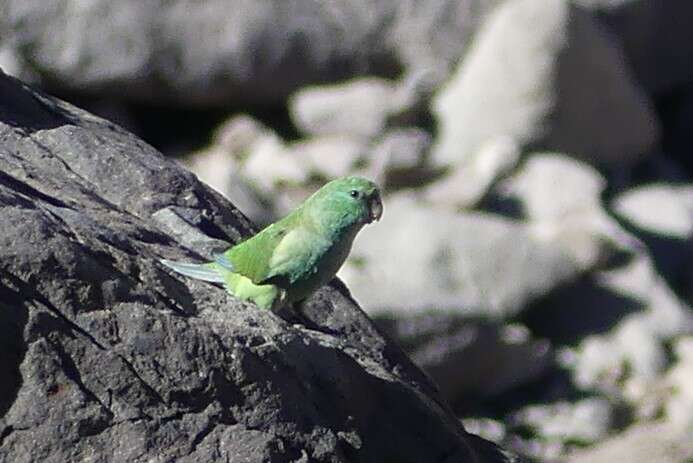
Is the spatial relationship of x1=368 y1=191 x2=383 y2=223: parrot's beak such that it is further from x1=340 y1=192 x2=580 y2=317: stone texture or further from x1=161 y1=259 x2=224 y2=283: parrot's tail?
x1=340 y1=192 x2=580 y2=317: stone texture

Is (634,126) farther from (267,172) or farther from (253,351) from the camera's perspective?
(253,351)

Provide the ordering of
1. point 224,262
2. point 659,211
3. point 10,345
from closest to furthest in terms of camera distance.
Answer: point 10,345 < point 224,262 < point 659,211

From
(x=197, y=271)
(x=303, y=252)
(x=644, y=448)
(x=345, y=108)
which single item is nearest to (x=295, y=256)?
(x=303, y=252)

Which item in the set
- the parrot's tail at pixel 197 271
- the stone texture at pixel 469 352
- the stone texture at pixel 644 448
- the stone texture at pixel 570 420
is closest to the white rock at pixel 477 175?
the stone texture at pixel 469 352

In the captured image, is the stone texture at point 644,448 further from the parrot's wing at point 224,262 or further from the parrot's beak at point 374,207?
the parrot's wing at point 224,262

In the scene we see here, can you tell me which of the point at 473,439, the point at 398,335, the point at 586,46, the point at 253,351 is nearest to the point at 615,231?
the point at 586,46

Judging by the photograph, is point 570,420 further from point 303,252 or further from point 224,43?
point 303,252
